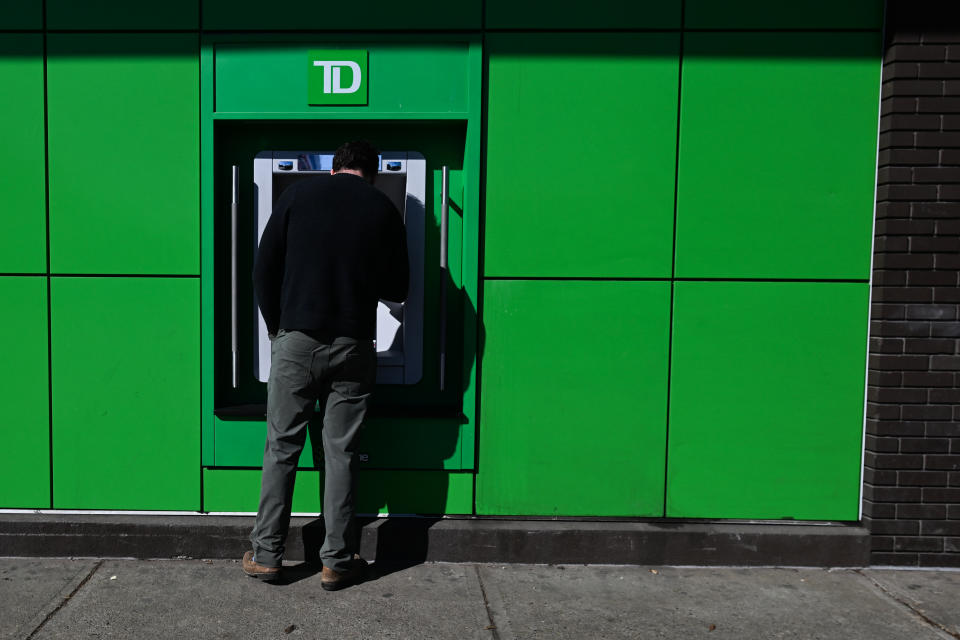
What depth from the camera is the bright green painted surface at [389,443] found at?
12.5 ft

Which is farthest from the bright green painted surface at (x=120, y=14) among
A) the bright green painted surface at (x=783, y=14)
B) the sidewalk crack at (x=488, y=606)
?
the sidewalk crack at (x=488, y=606)

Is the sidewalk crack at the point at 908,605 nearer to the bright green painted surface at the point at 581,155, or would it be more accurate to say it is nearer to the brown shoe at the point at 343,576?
the bright green painted surface at the point at 581,155

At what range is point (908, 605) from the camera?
3.32 m

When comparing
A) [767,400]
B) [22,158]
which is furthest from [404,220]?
[767,400]

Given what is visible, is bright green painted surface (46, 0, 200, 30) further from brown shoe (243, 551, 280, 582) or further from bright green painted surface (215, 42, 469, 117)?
brown shoe (243, 551, 280, 582)

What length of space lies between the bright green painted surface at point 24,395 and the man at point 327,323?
131 cm

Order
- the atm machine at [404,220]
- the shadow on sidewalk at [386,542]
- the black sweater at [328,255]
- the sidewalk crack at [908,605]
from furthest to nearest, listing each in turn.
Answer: the atm machine at [404,220]
the shadow on sidewalk at [386,542]
the black sweater at [328,255]
the sidewalk crack at [908,605]

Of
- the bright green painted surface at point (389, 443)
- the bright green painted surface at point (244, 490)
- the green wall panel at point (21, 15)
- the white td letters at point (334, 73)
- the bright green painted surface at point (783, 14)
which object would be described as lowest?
the bright green painted surface at point (244, 490)

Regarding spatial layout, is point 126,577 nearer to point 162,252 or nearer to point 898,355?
point 162,252

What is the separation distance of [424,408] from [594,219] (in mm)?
1328

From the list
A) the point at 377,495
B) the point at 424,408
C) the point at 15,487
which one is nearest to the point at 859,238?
the point at 424,408

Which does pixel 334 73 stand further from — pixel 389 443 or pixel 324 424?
pixel 389 443

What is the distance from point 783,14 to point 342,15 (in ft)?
7.26

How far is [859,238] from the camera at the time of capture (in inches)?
148
